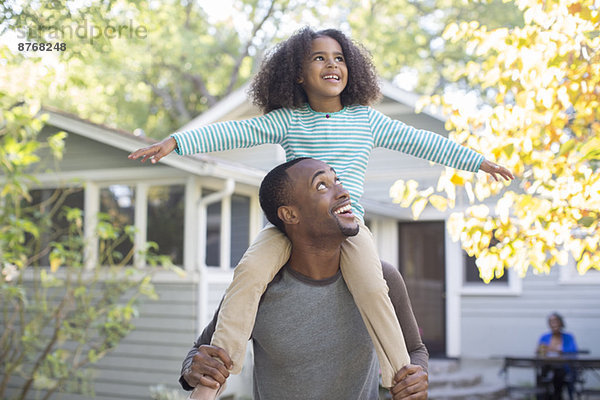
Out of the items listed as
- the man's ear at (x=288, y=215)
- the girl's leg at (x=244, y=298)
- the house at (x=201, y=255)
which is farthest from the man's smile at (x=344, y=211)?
the house at (x=201, y=255)

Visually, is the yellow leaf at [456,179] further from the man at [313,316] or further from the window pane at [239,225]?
the window pane at [239,225]

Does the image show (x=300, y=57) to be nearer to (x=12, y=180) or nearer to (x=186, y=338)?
(x=12, y=180)

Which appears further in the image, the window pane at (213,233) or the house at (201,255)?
the window pane at (213,233)

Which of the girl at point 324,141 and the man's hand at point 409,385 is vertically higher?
the girl at point 324,141

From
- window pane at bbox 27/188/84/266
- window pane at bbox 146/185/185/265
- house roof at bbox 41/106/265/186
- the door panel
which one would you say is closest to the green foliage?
window pane at bbox 27/188/84/266

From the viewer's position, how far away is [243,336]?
6.82 ft

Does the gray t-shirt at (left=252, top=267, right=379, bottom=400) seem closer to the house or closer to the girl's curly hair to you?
the girl's curly hair

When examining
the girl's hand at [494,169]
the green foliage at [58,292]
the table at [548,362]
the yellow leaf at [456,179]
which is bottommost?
the table at [548,362]

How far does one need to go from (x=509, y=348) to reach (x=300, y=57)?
9300 millimetres

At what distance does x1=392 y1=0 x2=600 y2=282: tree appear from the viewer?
3.30 meters

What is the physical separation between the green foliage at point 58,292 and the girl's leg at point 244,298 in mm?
3944

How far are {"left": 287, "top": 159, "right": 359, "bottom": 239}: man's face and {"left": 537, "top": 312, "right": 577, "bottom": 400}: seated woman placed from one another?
7460 mm

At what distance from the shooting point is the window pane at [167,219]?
8250 mm

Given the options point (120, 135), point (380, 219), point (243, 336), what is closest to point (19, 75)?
point (120, 135)
